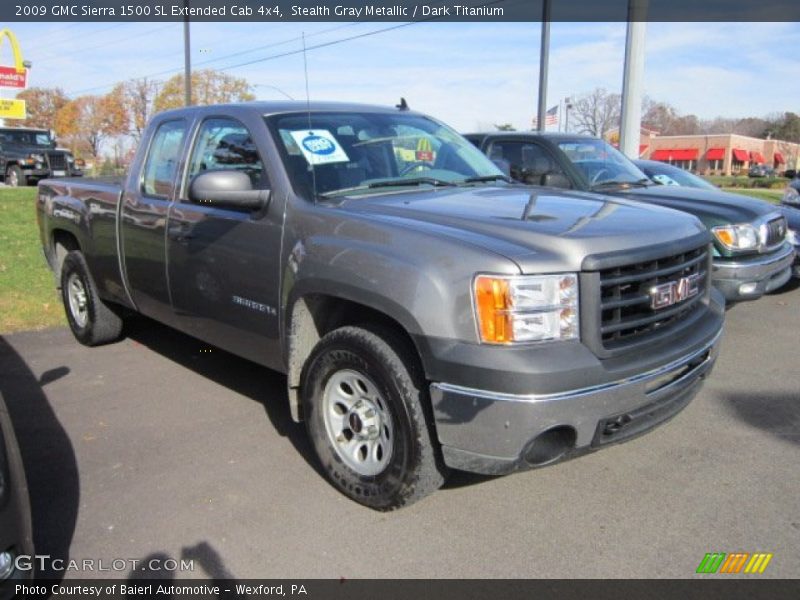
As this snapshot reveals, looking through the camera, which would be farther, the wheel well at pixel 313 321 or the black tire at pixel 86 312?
the black tire at pixel 86 312

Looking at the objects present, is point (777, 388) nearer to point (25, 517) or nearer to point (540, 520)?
point (540, 520)

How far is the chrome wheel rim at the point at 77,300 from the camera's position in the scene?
606cm

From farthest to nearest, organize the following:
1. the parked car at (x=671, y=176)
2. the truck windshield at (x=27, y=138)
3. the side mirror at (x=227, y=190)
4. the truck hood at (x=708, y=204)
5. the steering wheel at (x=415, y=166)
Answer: the truck windshield at (x=27, y=138), the parked car at (x=671, y=176), the truck hood at (x=708, y=204), the steering wheel at (x=415, y=166), the side mirror at (x=227, y=190)

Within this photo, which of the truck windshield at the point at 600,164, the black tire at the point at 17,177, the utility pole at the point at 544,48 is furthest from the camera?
the black tire at the point at 17,177

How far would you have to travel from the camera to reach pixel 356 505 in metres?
3.40

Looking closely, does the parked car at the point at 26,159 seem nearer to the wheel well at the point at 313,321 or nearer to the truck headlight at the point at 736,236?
the truck headlight at the point at 736,236

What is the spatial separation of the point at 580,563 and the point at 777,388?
2792 millimetres

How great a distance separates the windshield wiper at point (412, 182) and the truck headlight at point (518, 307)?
4.48 feet

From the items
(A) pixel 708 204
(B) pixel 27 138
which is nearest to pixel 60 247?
(A) pixel 708 204

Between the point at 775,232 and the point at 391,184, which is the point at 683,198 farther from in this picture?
the point at 391,184

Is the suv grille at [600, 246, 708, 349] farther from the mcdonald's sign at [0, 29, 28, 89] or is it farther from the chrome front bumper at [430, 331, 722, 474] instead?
the mcdonald's sign at [0, 29, 28, 89]

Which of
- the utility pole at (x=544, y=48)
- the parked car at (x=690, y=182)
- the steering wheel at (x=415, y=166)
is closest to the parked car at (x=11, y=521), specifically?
the steering wheel at (x=415, y=166)
